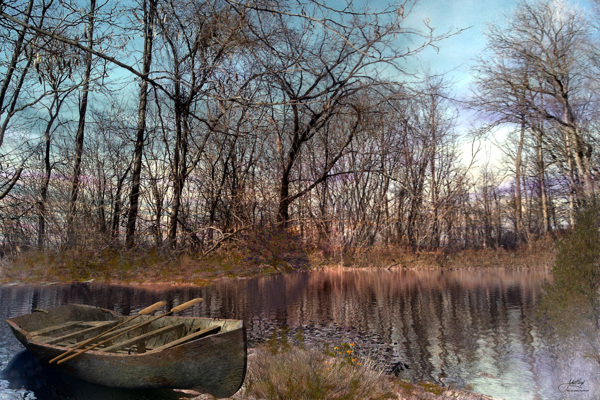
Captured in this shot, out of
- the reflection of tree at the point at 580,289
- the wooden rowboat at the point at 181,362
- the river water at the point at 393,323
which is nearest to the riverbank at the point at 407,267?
the wooden rowboat at the point at 181,362

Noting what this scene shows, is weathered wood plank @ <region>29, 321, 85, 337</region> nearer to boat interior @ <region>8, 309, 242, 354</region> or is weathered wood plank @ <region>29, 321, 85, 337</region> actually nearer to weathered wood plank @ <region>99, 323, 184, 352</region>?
boat interior @ <region>8, 309, 242, 354</region>

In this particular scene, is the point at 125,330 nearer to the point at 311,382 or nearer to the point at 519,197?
the point at 311,382

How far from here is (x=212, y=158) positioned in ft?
73.8

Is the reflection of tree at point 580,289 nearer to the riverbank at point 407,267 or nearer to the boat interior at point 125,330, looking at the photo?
the riverbank at point 407,267

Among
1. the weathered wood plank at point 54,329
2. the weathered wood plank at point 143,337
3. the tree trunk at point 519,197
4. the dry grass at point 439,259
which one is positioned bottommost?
the weathered wood plank at point 54,329

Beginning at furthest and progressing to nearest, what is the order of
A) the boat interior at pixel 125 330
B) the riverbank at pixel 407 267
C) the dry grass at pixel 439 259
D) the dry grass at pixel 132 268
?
the dry grass at pixel 439 259, the dry grass at pixel 132 268, the boat interior at pixel 125 330, the riverbank at pixel 407 267

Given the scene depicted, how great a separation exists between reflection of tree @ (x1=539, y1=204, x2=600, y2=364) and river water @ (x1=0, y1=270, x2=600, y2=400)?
0.32 meters

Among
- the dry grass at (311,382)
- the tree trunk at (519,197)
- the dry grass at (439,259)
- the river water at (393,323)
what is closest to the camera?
the dry grass at (311,382)

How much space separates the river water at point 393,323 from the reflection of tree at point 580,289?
0.32 meters

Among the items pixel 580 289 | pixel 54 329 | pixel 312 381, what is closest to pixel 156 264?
pixel 54 329

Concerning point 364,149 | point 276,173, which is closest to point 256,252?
point 276,173

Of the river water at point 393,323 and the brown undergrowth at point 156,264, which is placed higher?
the brown undergrowth at point 156,264

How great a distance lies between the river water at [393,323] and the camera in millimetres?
7125

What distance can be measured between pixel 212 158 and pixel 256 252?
6.72 metres
